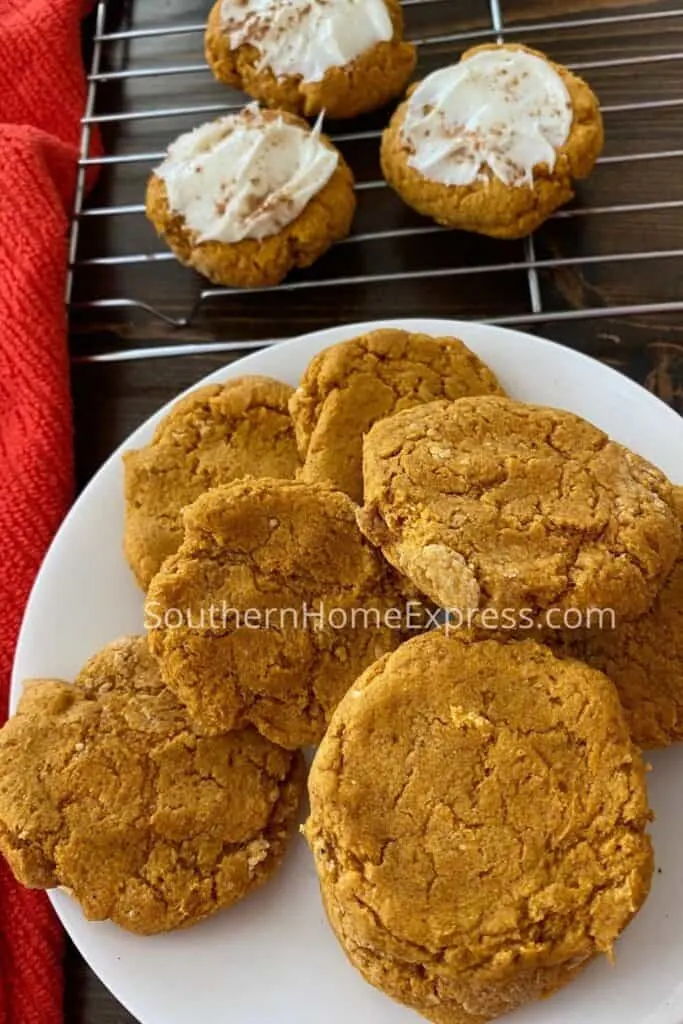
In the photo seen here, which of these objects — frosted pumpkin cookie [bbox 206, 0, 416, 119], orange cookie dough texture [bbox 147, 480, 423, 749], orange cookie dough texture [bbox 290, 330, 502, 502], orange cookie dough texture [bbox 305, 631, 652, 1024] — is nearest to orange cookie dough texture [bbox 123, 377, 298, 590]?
orange cookie dough texture [bbox 290, 330, 502, 502]

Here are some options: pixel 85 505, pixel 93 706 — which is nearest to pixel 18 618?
pixel 85 505

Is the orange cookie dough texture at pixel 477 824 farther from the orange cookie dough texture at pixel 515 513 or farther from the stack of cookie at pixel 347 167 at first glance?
the stack of cookie at pixel 347 167

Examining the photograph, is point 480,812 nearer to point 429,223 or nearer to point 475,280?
point 475,280

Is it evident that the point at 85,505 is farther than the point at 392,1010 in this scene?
Yes

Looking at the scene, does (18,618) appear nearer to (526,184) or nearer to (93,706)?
(93,706)

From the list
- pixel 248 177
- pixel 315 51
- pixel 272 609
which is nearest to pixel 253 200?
pixel 248 177

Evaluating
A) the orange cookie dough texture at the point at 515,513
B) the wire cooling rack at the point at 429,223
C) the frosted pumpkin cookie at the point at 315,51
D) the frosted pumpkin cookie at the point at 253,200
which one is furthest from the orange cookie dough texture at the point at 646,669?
the frosted pumpkin cookie at the point at 315,51
